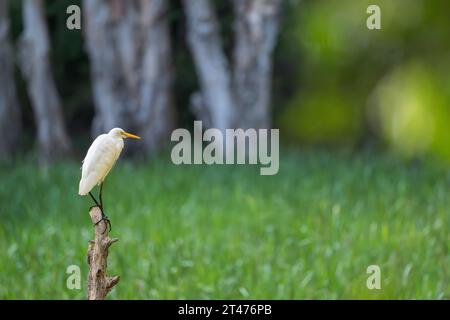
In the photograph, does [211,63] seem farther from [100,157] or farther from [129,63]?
[100,157]

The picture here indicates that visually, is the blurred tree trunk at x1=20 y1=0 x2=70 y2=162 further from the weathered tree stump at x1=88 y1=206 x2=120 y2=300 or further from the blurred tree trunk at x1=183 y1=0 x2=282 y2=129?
the weathered tree stump at x1=88 y1=206 x2=120 y2=300

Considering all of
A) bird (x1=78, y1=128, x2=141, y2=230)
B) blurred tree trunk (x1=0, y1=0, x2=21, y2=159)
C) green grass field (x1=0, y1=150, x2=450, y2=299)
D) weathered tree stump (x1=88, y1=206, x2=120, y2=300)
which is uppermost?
blurred tree trunk (x1=0, y1=0, x2=21, y2=159)

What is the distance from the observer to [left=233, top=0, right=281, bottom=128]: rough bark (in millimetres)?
12023

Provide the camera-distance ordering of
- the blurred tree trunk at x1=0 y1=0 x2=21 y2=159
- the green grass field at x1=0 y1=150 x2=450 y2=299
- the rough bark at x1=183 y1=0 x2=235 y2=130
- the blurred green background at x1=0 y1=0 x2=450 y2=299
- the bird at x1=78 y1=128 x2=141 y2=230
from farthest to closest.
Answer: the blurred tree trunk at x1=0 y1=0 x2=21 y2=159
the rough bark at x1=183 y1=0 x2=235 y2=130
the blurred green background at x1=0 y1=0 x2=450 y2=299
the green grass field at x1=0 y1=150 x2=450 y2=299
the bird at x1=78 y1=128 x2=141 y2=230

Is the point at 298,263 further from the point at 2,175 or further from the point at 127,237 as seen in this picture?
the point at 2,175

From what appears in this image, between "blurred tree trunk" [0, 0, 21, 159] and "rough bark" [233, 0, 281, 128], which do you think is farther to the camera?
"blurred tree trunk" [0, 0, 21, 159]

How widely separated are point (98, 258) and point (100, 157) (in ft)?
1.35

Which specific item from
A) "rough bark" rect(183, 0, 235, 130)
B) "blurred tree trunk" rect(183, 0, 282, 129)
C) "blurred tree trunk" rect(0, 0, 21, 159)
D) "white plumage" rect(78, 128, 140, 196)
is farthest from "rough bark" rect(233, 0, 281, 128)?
"white plumage" rect(78, 128, 140, 196)

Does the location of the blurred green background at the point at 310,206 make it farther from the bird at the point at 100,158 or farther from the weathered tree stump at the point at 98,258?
the bird at the point at 100,158

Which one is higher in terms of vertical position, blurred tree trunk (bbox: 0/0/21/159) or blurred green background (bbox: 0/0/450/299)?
blurred tree trunk (bbox: 0/0/21/159)

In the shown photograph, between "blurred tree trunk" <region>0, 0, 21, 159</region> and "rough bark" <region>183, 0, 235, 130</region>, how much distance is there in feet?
9.50

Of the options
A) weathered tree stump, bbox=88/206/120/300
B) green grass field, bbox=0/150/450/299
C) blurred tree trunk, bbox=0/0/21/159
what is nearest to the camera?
weathered tree stump, bbox=88/206/120/300

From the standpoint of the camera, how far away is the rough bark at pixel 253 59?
12023mm

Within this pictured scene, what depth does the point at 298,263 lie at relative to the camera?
21.7ft
